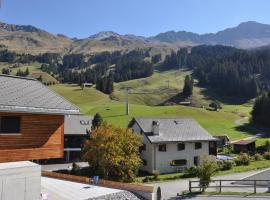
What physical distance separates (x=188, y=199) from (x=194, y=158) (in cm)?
2728

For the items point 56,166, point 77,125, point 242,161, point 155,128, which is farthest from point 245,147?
point 56,166

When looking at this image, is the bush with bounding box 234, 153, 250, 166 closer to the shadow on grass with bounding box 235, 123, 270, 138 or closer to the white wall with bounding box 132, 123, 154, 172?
the white wall with bounding box 132, 123, 154, 172

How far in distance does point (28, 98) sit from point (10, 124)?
7.11ft

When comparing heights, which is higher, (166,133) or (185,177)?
(166,133)

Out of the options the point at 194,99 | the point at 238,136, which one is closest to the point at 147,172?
the point at 238,136

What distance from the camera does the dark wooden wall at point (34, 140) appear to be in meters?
23.1

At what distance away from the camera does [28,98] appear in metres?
24.6

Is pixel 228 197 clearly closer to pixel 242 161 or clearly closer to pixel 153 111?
pixel 242 161

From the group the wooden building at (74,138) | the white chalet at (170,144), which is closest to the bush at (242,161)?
the white chalet at (170,144)

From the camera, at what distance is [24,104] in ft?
77.5

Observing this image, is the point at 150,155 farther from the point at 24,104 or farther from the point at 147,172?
the point at 24,104

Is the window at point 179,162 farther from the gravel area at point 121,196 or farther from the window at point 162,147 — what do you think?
the gravel area at point 121,196

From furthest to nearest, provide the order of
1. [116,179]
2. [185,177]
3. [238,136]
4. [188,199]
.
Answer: [238,136] < [185,177] < [116,179] < [188,199]

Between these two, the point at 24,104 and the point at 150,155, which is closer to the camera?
the point at 24,104
